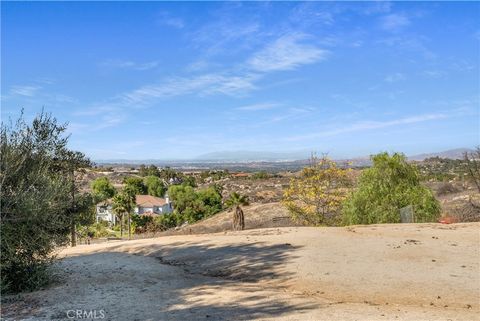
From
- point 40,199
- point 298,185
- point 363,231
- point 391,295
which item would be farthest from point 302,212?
point 40,199

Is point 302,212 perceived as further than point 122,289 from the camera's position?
Yes

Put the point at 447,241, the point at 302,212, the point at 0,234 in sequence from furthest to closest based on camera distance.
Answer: the point at 302,212
the point at 447,241
the point at 0,234

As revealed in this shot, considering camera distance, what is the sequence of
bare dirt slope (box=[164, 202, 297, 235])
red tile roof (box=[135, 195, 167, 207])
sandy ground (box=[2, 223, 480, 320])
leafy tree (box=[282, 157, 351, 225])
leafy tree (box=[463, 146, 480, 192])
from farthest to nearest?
red tile roof (box=[135, 195, 167, 207])
bare dirt slope (box=[164, 202, 297, 235])
leafy tree (box=[282, 157, 351, 225])
leafy tree (box=[463, 146, 480, 192])
sandy ground (box=[2, 223, 480, 320])

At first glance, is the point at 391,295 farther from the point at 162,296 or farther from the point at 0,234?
the point at 0,234

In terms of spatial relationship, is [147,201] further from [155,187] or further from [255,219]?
[255,219]

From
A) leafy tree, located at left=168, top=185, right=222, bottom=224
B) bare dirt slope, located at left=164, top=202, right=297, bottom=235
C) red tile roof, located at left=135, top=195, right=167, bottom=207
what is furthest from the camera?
red tile roof, located at left=135, top=195, right=167, bottom=207

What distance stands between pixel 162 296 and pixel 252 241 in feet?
25.6

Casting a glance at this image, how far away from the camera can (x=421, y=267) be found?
13.2 m

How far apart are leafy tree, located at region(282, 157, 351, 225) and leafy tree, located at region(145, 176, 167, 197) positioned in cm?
8979

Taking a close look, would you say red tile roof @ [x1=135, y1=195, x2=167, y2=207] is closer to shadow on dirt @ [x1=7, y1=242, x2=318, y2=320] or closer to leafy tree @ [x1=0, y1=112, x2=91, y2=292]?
shadow on dirt @ [x1=7, y1=242, x2=318, y2=320]

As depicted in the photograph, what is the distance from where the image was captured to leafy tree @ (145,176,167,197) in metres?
119

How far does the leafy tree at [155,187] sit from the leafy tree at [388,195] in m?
95.3

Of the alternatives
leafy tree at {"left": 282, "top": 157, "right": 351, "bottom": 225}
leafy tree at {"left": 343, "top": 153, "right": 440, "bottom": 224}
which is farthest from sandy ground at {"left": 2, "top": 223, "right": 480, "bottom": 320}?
leafy tree at {"left": 282, "top": 157, "right": 351, "bottom": 225}

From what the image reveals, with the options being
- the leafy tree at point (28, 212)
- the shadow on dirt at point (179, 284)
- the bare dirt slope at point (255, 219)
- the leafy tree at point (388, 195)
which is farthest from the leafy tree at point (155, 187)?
the leafy tree at point (28, 212)
